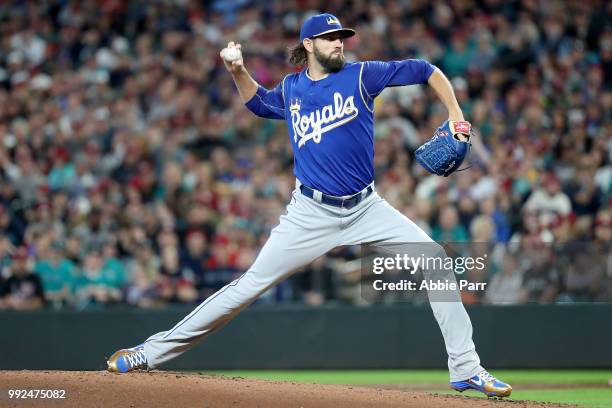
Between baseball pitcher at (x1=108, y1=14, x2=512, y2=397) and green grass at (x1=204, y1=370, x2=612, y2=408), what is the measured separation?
2.41m

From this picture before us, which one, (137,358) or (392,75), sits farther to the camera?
(137,358)

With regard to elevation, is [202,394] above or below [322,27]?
below

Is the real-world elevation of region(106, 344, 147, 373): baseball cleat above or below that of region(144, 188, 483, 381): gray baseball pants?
below

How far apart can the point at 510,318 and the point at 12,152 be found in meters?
6.67

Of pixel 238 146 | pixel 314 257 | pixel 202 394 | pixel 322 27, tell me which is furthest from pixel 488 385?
pixel 238 146

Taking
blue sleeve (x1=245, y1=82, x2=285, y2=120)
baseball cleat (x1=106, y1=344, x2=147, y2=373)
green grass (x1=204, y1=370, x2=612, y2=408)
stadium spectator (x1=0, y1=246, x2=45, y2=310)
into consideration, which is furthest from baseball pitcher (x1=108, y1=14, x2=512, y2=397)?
stadium spectator (x1=0, y1=246, x2=45, y2=310)

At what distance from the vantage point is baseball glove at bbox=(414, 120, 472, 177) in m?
5.79

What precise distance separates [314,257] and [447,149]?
102 centimetres

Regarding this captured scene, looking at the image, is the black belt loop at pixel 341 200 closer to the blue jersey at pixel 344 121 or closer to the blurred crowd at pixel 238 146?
the blue jersey at pixel 344 121

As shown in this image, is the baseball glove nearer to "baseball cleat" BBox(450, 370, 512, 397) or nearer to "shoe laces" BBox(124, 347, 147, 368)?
"baseball cleat" BBox(450, 370, 512, 397)

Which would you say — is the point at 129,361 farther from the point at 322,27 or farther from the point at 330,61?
the point at 322,27

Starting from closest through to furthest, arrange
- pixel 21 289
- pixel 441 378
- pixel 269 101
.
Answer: pixel 269 101, pixel 441 378, pixel 21 289

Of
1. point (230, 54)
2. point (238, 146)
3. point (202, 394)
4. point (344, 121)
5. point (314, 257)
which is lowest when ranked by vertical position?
point (202, 394)

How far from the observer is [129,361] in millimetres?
6129
